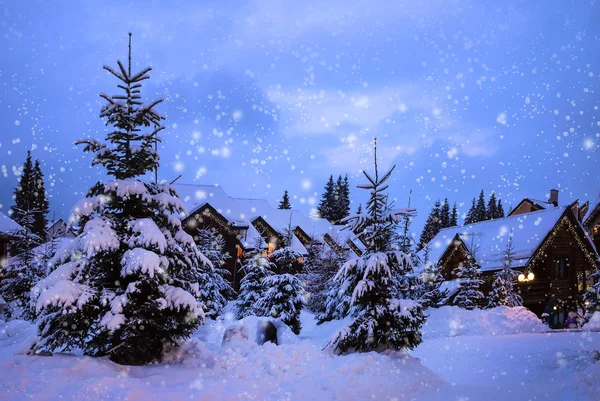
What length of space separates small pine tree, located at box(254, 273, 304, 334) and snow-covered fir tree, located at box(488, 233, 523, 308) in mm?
14142

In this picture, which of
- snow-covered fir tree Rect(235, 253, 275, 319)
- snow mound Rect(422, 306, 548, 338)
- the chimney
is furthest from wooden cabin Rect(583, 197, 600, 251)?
snow-covered fir tree Rect(235, 253, 275, 319)

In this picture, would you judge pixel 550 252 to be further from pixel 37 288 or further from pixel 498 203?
pixel 498 203

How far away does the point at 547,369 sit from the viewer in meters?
12.2

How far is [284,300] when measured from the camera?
21.2 meters

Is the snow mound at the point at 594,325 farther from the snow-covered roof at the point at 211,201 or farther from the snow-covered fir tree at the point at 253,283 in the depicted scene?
the snow-covered roof at the point at 211,201

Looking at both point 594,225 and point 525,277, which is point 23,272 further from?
point 594,225

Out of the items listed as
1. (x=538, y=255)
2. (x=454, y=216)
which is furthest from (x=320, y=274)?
(x=454, y=216)

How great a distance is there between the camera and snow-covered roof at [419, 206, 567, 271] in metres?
31.5

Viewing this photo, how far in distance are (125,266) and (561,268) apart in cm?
3623

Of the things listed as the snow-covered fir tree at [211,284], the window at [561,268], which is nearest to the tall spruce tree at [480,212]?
the window at [561,268]

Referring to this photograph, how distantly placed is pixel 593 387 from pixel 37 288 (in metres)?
12.3

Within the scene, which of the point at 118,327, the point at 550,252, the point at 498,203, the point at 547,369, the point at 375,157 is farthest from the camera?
the point at 498,203

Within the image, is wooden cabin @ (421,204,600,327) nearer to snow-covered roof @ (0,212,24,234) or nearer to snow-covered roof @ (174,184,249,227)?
snow-covered roof @ (174,184,249,227)

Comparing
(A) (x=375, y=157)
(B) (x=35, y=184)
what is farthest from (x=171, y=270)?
(B) (x=35, y=184)
